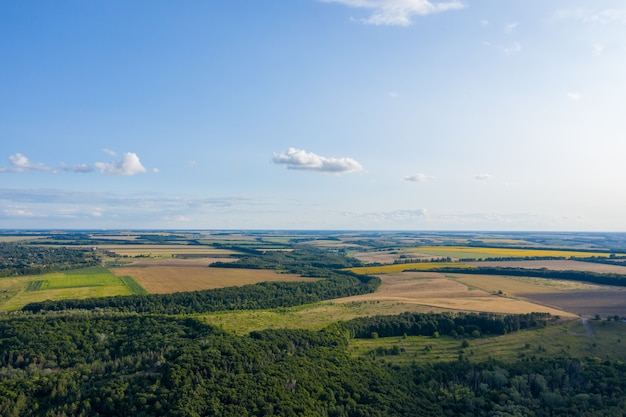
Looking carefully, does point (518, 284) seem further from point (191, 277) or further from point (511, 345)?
point (191, 277)

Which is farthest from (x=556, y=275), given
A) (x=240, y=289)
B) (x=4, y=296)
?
(x=4, y=296)

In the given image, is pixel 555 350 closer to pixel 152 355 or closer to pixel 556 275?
pixel 152 355

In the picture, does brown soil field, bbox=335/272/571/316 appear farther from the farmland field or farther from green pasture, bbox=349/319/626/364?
green pasture, bbox=349/319/626/364

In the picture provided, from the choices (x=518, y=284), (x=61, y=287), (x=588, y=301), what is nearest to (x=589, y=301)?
(x=588, y=301)

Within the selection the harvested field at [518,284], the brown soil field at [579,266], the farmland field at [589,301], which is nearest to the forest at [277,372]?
the farmland field at [589,301]

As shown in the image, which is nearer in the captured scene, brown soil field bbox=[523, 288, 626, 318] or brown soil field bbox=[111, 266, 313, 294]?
brown soil field bbox=[523, 288, 626, 318]

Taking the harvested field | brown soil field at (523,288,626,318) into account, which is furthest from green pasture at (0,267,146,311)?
brown soil field at (523,288,626,318)
